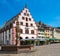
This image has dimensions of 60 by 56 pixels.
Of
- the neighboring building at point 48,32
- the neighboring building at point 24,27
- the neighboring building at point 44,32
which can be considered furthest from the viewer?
the neighboring building at point 48,32

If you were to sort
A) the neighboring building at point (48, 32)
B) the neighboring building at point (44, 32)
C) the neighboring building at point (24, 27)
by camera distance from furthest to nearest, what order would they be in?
the neighboring building at point (48, 32) → the neighboring building at point (44, 32) → the neighboring building at point (24, 27)

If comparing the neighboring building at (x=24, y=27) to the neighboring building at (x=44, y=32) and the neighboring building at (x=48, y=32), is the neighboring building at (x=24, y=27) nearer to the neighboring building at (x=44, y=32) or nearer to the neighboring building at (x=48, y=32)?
the neighboring building at (x=44, y=32)

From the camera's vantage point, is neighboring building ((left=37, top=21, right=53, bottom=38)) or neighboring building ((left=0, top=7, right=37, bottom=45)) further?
neighboring building ((left=37, top=21, right=53, bottom=38))

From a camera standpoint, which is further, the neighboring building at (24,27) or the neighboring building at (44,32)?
the neighboring building at (44,32)

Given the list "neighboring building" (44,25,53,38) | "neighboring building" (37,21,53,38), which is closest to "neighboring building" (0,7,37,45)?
"neighboring building" (37,21,53,38)

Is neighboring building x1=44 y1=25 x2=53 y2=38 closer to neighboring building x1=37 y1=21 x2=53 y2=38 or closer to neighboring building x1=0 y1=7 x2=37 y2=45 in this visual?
neighboring building x1=37 y1=21 x2=53 y2=38

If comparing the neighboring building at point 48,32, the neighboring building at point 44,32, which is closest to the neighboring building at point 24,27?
the neighboring building at point 44,32

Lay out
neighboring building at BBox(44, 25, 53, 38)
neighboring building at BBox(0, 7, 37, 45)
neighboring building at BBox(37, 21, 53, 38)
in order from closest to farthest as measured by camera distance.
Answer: neighboring building at BBox(0, 7, 37, 45), neighboring building at BBox(37, 21, 53, 38), neighboring building at BBox(44, 25, 53, 38)

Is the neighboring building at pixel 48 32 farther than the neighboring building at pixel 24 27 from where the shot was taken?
Yes

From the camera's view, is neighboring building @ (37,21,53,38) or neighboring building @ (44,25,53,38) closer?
neighboring building @ (37,21,53,38)

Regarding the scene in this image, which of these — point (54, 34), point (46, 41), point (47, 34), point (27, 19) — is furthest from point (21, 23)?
point (54, 34)

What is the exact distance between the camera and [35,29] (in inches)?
2832

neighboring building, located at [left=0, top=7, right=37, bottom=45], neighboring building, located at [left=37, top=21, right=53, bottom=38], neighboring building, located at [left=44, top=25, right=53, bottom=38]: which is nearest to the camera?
neighboring building, located at [left=0, top=7, right=37, bottom=45]

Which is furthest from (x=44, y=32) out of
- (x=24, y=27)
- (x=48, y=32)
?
(x=24, y=27)
